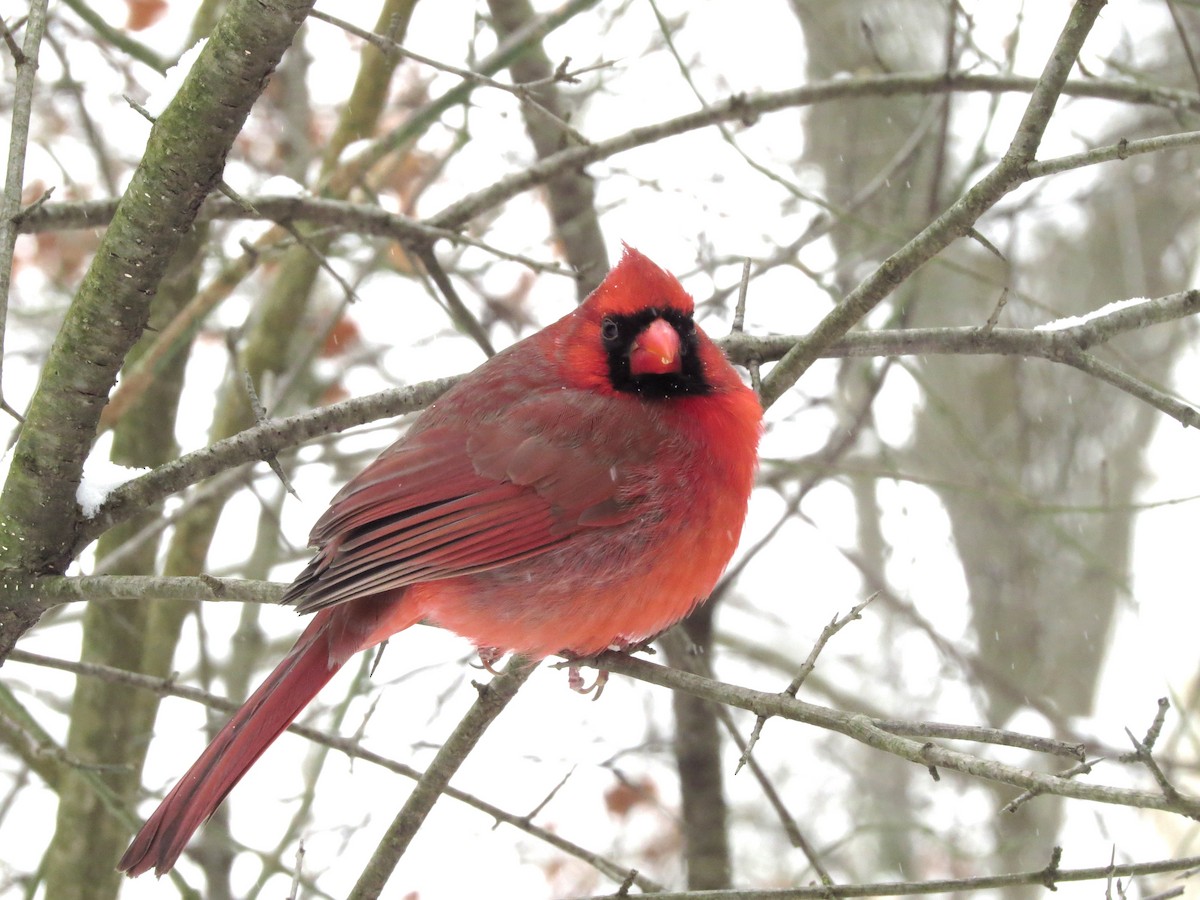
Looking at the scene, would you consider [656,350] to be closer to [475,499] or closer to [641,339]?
[641,339]

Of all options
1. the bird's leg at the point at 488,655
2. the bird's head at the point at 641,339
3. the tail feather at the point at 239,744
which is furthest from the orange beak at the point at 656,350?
the tail feather at the point at 239,744

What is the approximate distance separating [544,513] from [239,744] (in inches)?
30.3

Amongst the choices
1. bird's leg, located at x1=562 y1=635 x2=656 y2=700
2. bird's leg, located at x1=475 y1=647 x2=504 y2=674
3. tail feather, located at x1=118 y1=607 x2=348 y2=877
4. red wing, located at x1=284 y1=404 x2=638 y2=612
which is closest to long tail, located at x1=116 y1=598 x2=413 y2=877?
tail feather, located at x1=118 y1=607 x2=348 y2=877

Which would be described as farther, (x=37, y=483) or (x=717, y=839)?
(x=717, y=839)

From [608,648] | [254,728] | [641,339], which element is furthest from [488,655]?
[641,339]

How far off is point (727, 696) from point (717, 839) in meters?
2.48

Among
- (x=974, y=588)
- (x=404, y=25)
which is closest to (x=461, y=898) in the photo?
(x=974, y=588)

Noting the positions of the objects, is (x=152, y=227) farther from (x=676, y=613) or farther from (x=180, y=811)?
(x=676, y=613)

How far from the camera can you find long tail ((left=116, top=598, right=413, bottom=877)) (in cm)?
236

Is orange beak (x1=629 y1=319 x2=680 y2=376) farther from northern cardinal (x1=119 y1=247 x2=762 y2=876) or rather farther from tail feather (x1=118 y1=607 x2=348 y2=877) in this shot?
tail feather (x1=118 y1=607 x2=348 y2=877)

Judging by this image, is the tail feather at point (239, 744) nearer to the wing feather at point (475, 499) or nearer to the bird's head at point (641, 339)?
Answer: the wing feather at point (475, 499)

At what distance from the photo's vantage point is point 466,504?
274cm

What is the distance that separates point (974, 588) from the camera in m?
6.07

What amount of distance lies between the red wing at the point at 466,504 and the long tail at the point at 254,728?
5.4 inches
